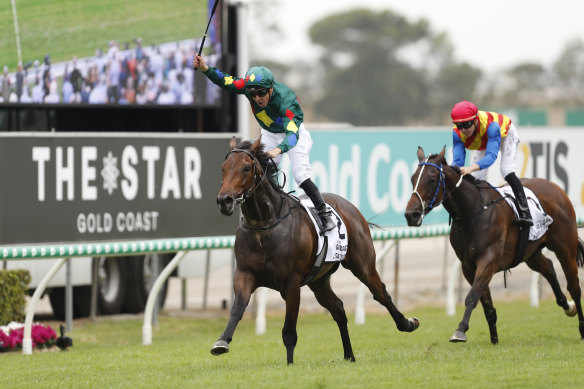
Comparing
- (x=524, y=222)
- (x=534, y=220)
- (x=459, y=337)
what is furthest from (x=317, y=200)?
(x=534, y=220)

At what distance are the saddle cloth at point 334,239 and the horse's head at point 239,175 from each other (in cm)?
67

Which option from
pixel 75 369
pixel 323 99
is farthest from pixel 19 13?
pixel 323 99

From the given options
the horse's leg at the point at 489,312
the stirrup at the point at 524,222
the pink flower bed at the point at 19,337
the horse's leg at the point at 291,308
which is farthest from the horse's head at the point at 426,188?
the pink flower bed at the point at 19,337

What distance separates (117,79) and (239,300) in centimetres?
542

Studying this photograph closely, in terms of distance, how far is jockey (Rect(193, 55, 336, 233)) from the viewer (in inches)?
302

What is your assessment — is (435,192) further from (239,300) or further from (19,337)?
(19,337)

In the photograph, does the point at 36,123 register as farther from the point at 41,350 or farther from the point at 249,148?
the point at 249,148

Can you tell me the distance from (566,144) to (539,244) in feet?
17.8

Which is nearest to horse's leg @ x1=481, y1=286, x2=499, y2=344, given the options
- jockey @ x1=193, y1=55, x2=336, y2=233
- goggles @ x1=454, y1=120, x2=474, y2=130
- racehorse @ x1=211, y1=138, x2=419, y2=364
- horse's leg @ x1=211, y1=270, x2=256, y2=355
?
goggles @ x1=454, y1=120, x2=474, y2=130

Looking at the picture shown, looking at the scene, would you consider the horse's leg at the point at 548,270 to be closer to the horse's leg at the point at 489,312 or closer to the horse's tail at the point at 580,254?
the horse's tail at the point at 580,254

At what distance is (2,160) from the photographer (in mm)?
10625

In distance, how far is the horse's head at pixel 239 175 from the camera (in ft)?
23.3

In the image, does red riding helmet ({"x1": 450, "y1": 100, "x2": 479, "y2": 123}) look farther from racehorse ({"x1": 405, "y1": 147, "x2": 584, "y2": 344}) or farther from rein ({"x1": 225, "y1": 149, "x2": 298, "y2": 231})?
rein ({"x1": 225, "y1": 149, "x2": 298, "y2": 231})

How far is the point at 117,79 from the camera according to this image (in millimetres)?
12273
